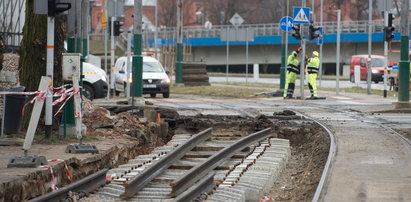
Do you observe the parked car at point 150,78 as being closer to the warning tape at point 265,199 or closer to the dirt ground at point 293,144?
the dirt ground at point 293,144

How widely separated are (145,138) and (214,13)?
9103 cm

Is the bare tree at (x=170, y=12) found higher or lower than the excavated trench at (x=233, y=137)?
higher

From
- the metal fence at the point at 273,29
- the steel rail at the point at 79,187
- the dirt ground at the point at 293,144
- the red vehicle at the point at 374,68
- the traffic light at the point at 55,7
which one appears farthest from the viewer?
the metal fence at the point at 273,29

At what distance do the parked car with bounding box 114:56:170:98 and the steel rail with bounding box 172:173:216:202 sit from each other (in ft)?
73.1

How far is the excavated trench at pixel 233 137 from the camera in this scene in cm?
1176

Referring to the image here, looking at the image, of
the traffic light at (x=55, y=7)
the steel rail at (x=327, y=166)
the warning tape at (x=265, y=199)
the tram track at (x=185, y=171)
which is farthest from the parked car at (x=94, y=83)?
the warning tape at (x=265, y=199)

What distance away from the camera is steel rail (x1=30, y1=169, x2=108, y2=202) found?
33.1ft

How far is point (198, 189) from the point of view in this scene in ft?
36.4

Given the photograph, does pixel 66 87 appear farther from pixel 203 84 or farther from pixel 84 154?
pixel 203 84

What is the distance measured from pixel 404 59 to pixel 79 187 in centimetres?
1637

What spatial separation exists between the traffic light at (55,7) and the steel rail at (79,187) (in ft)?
11.3

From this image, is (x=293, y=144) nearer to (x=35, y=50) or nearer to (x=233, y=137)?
(x=233, y=137)

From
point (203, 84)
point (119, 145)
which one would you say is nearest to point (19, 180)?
point (119, 145)

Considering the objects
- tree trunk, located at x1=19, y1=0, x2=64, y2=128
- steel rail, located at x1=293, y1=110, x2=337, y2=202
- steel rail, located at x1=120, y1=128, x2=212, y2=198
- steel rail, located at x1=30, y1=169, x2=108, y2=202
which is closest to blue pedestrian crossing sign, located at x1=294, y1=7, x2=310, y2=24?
steel rail, located at x1=293, y1=110, x2=337, y2=202
